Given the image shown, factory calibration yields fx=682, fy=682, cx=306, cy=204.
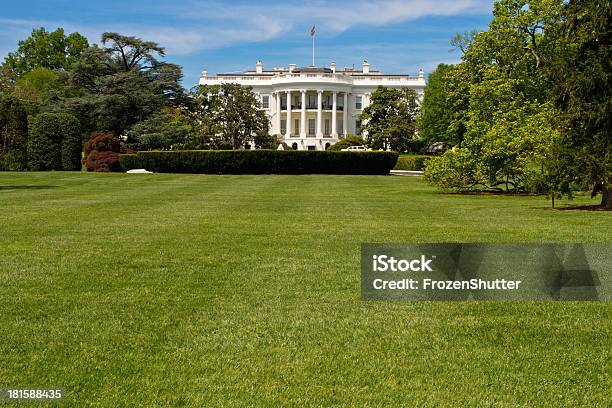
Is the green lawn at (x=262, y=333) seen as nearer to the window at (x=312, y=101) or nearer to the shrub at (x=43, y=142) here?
the shrub at (x=43, y=142)

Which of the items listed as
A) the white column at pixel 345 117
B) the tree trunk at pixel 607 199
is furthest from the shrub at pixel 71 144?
the white column at pixel 345 117

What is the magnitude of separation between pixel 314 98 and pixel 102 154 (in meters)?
63.0

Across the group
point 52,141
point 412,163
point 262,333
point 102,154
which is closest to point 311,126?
point 412,163

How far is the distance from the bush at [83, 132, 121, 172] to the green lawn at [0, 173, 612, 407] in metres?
36.1

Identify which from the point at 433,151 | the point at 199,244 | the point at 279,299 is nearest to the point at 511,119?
the point at 199,244

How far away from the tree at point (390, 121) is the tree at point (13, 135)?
42605mm

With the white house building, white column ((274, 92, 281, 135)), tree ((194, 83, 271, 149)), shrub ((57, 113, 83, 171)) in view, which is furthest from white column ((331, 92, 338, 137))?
shrub ((57, 113, 83, 171))

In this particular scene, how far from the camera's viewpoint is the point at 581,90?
18.0 meters

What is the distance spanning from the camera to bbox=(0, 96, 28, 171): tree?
37569 millimetres

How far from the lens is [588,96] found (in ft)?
59.3

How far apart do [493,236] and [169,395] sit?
28.0ft

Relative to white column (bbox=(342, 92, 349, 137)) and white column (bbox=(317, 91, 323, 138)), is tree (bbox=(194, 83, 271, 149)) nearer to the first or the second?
white column (bbox=(317, 91, 323, 138))

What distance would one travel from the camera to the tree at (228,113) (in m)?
65.3

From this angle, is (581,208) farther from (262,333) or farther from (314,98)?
(314,98)
